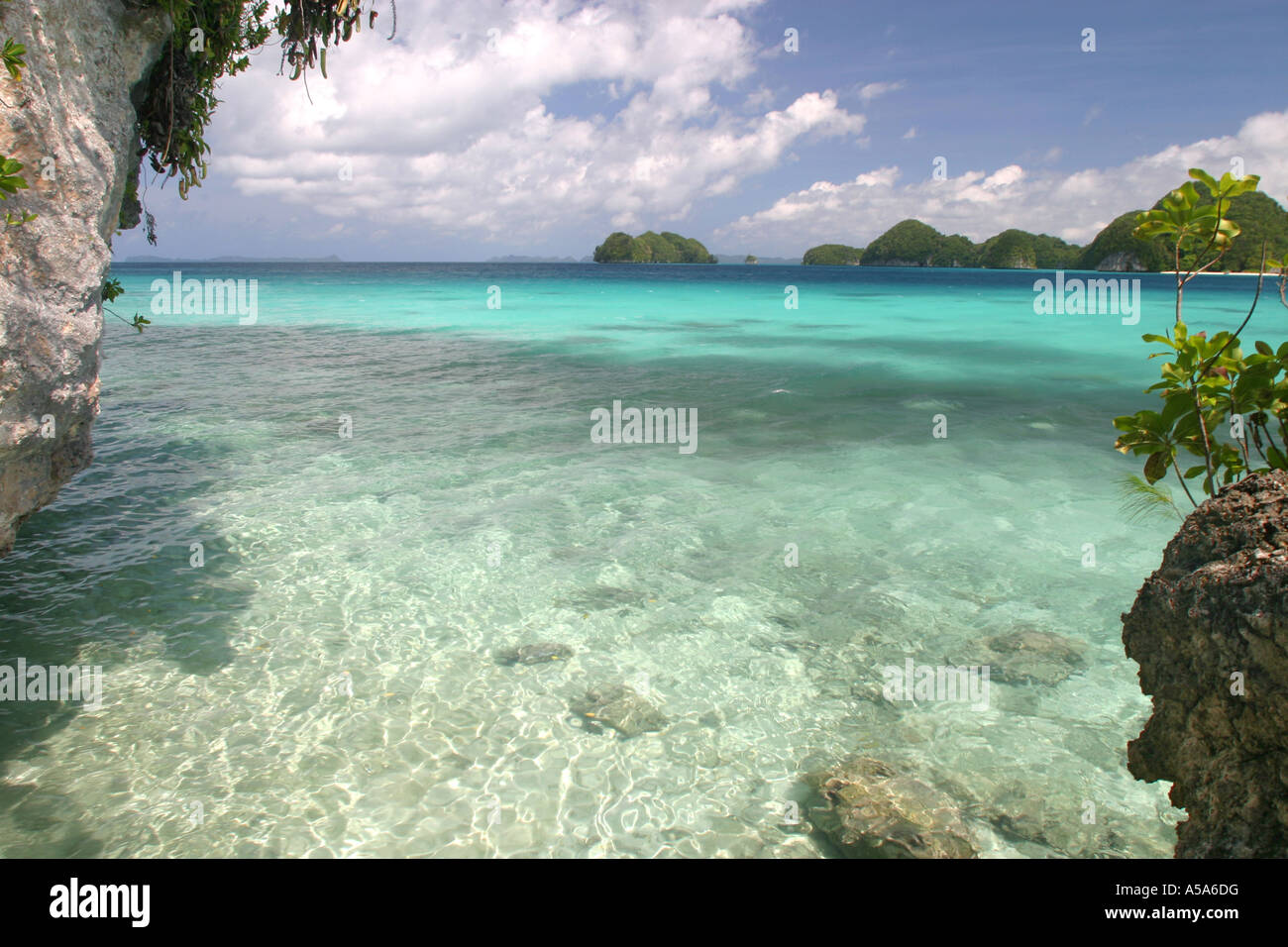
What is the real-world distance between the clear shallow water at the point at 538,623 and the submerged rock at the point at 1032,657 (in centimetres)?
14

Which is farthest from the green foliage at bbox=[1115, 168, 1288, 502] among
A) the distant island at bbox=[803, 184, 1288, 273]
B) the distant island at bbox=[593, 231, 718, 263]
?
the distant island at bbox=[593, 231, 718, 263]

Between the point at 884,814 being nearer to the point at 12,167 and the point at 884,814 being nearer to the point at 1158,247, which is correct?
the point at 12,167

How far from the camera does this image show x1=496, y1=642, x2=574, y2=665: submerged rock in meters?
6.25

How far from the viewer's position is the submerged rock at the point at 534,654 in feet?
20.5

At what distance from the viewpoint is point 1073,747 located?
522cm

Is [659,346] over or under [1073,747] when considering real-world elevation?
over

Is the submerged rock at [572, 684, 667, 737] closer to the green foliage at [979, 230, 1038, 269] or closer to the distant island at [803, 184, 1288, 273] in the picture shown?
the distant island at [803, 184, 1288, 273]

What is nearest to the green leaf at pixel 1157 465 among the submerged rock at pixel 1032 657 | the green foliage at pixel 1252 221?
the submerged rock at pixel 1032 657

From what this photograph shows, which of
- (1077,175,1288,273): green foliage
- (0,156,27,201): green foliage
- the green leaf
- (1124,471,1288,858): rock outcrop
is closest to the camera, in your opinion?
(1124,471,1288,858): rock outcrop

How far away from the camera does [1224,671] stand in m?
2.86

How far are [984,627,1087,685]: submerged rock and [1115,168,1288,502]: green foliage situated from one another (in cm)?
313

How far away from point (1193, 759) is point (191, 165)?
958cm
